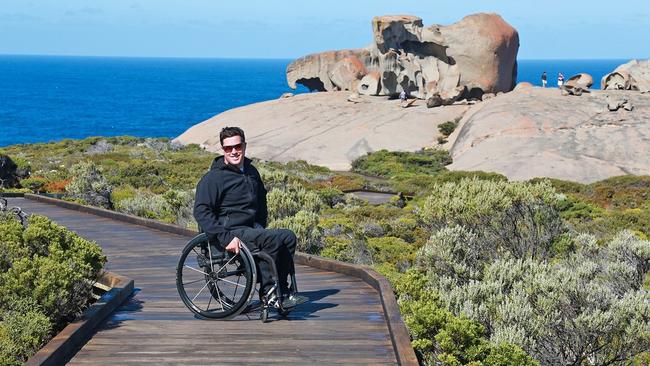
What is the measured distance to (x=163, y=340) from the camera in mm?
7539

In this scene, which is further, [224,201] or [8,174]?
[8,174]

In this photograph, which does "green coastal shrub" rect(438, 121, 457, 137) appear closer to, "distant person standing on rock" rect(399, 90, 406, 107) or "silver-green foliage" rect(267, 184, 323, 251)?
"distant person standing on rock" rect(399, 90, 406, 107)

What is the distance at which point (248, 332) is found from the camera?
786cm

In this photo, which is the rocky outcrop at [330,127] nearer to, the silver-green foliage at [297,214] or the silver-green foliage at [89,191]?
the silver-green foliage at [89,191]

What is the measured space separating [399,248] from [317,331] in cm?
1015

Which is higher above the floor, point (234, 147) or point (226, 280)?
point (234, 147)

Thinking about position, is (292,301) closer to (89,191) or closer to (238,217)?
(238,217)

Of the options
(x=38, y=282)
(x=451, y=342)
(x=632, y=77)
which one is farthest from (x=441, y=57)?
(x=38, y=282)

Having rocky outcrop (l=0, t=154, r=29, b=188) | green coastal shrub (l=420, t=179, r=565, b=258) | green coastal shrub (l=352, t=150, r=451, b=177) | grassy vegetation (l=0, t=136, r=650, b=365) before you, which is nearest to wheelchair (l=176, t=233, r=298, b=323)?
grassy vegetation (l=0, t=136, r=650, b=365)

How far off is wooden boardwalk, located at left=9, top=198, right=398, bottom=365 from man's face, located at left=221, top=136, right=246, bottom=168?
1.39 metres

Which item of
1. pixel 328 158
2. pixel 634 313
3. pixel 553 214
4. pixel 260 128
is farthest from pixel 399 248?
pixel 260 128

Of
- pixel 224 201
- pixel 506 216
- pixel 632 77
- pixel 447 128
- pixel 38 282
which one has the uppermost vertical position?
pixel 224 201

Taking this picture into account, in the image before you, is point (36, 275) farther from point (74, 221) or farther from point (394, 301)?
point (74, 221)

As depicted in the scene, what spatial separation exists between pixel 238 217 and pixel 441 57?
5119cm
